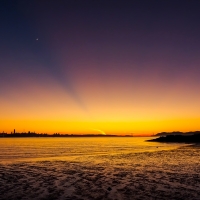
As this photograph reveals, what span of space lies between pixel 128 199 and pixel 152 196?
1630mm

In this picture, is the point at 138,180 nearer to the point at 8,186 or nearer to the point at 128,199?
the point at 128,199

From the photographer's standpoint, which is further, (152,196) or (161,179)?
(161,179)

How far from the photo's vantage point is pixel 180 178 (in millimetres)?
19828

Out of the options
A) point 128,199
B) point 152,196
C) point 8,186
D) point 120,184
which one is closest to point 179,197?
point 152,196

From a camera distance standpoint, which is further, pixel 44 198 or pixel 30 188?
pixel 30 188

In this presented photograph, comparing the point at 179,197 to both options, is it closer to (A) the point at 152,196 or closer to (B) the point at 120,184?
(A) the point at 152,196

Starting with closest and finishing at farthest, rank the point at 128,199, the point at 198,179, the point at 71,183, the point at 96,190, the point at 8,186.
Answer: the point at 128,199, the point at 96,190, the point at 8,186, the point at 71,183, the point at 198,179

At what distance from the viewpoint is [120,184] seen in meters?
17.5

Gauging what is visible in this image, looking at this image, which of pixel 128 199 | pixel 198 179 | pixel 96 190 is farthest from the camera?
pixel 198 179

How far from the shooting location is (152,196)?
13828 mm

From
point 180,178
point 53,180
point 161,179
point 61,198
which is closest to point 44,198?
point 61,198

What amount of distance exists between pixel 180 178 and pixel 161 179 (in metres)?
1.79

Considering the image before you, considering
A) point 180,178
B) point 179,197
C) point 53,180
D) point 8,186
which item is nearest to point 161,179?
point 180,178

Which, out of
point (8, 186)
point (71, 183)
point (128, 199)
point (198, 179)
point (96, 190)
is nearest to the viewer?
point (128, 199)
